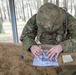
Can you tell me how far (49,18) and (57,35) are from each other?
1.10 feet

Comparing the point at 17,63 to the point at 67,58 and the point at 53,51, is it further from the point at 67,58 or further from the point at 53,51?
the point at 67,58

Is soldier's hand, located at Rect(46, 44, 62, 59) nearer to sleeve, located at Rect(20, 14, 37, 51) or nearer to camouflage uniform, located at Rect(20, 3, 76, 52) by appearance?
camouflage uniform, located at Rect(20, 3, 76, 52)

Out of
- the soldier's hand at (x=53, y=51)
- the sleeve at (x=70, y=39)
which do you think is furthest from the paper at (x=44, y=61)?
the sleeve at (x=70, y=39)

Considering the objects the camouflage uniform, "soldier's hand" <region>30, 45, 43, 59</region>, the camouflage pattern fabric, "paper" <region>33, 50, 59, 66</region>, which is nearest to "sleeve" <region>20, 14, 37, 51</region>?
the camouflage uniform

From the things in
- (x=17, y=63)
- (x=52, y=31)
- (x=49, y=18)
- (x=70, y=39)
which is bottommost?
(x=17, y=63)

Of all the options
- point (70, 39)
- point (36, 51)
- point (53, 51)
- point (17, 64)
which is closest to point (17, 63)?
point (17, 64)

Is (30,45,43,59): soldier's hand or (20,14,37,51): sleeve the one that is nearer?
(30,45,43,59): soldier's hand

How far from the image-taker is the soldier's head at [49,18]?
152cm

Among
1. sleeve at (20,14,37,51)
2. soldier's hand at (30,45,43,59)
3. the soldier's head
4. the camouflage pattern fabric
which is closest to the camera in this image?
the camouflage pattern fabric

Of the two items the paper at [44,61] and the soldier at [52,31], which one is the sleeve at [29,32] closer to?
the soldier at [52,31]

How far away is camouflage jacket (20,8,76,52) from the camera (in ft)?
5.67

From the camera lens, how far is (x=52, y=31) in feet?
5.41

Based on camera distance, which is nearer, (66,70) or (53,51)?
(66,70)

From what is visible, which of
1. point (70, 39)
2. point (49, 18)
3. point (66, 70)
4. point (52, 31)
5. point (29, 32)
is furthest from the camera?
point (29, 32)
